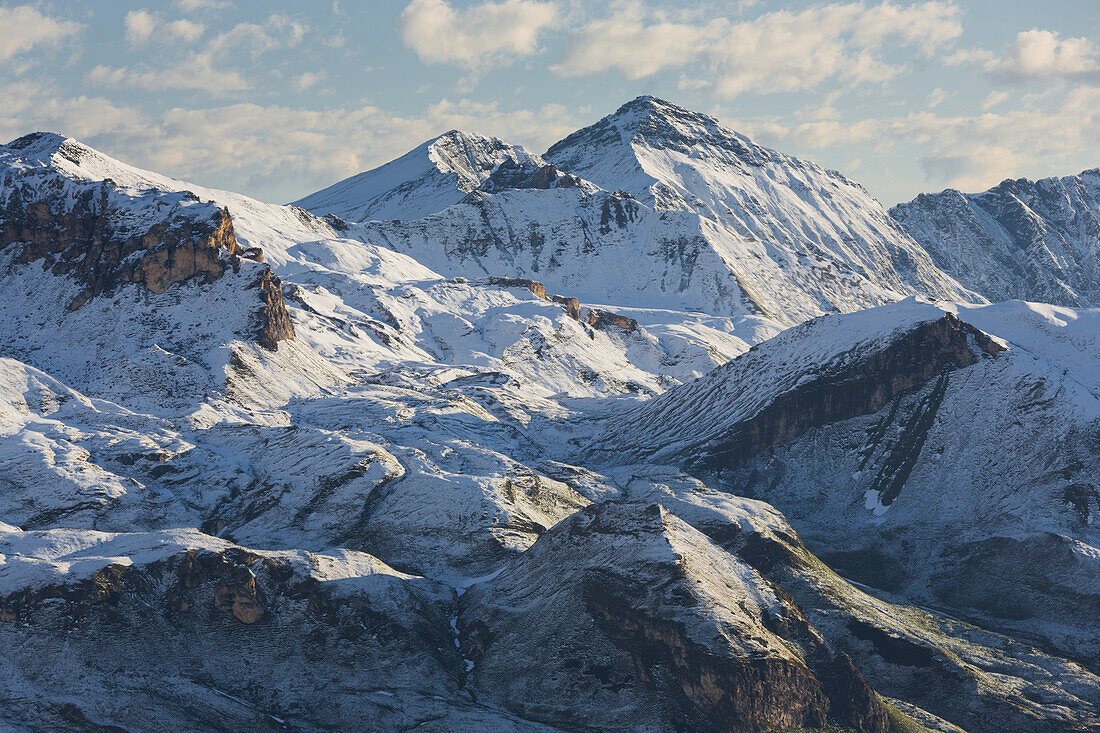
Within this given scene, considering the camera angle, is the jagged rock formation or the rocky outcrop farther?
the rocky outcrop

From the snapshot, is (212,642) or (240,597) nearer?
(212,642)

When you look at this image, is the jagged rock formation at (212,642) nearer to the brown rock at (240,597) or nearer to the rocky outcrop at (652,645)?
the brown rock at (240,597)

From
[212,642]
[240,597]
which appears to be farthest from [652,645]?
[212,642]

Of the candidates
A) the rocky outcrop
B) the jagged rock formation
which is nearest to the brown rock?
the jagged rock formation

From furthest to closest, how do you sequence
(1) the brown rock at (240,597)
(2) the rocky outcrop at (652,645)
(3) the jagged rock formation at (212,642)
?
(1) the brown rock at (240,597), (2) the rocky outcrop at (652,645), (3) the jagged rock formation at (212,642)

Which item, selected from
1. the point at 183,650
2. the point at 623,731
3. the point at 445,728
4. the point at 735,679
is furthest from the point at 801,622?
the point at 183,650

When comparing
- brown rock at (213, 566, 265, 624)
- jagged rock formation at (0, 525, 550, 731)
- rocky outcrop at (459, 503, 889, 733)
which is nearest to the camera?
jagged rock formation at (0, 525, 550, 731)

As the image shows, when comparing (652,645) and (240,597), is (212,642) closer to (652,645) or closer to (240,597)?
(240,597)

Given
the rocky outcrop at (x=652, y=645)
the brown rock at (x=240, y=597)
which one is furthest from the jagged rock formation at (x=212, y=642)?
the rocky outcrop at (x=652, y=645)

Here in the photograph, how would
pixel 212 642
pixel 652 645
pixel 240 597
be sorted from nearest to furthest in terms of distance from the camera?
1. pixel 652 645
2. pixel 212 642
3. pixel 240 597

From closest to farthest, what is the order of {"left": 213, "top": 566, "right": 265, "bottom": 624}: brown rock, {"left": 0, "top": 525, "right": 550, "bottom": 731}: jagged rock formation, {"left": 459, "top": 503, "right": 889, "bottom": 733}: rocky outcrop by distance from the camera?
{"left": 0, "top": 525, "right": 550, "bottom": 731}: jagged rock formation → {"left": 459, "top": 503, "right": 889, "bottom": 733}: rocky outcrop → {"left": 213, "top": 566, "right": 265, "bottom": 624}: brown rock

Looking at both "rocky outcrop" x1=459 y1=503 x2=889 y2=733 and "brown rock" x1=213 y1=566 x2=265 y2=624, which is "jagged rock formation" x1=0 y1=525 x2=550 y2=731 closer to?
"brown rock" x1=213 y1=566 x2=265 y2=624

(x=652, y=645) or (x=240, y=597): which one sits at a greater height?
(x=652, y=645)
